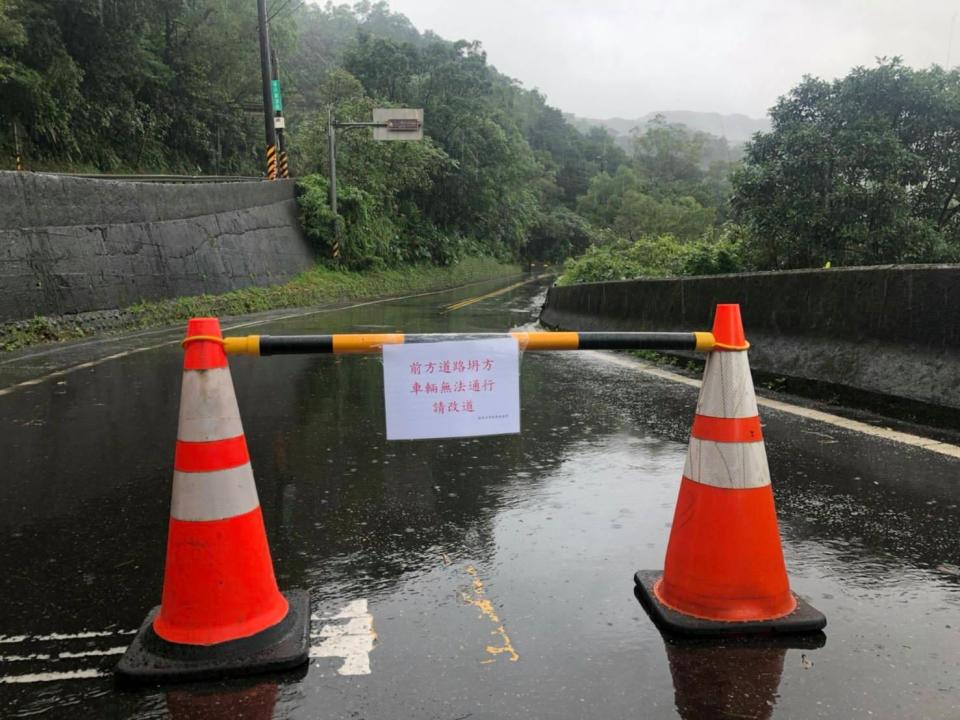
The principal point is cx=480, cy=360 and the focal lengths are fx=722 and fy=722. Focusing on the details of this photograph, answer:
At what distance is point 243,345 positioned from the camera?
8.88 feet

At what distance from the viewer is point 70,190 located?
13.3 metres

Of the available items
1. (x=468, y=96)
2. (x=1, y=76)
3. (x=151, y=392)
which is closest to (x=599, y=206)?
(x=468, y=96)

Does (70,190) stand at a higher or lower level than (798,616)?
higher

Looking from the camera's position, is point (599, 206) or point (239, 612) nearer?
point (239, 612)

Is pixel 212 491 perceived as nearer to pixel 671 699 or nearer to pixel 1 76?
pixel 671 699

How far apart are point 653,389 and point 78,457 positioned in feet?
16.3

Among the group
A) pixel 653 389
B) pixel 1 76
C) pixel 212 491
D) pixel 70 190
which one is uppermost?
pixel 1 76

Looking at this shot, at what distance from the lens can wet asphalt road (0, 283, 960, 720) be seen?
213cm

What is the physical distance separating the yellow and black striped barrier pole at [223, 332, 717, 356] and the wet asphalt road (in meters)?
0.93

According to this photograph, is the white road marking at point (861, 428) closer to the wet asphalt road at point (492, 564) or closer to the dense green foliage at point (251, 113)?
the wet asphalt road at point (492, 564)

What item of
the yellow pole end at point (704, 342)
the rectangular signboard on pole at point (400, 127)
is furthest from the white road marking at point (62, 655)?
the rectangular signboard on pole at point (400, 127)

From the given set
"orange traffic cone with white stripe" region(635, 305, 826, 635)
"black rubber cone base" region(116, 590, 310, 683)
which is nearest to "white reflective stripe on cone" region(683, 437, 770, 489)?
"orange traffic cone with white stripe" region(635, 305, 826, 635)

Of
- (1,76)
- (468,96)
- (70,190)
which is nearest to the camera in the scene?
(70,190)

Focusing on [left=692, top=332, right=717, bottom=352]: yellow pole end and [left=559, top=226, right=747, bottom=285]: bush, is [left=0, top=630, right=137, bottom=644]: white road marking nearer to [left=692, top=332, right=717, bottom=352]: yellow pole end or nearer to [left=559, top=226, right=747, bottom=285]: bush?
[left=692, top=332, right=717, bottom=352]: yellow pole end
